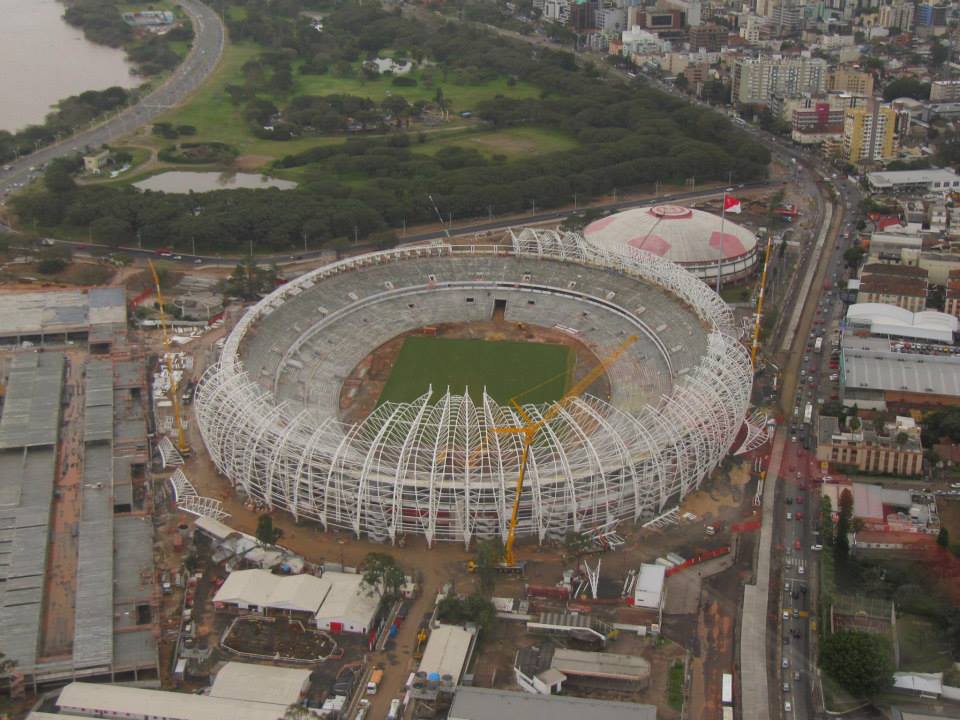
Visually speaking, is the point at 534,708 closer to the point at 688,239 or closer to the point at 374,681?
the point at 374,681

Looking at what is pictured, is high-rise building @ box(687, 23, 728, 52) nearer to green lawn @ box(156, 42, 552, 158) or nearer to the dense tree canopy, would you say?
green lawn @ box(156, 42, 552, 158)

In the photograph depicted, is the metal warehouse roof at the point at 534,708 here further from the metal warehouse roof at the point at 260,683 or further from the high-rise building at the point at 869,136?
the high-rise building at the point at 869,136

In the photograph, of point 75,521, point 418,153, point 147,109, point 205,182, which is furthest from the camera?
point 147,109

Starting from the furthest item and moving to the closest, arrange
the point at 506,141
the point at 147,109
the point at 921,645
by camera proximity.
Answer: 1. the point at 147,109
2. the point at 506,141
3. the point at 921,645

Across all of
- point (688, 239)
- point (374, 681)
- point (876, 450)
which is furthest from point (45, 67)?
point (374, 681)

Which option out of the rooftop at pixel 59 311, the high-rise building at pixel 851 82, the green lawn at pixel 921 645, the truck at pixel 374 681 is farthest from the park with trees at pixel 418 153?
the green lawn at pixel 921 645

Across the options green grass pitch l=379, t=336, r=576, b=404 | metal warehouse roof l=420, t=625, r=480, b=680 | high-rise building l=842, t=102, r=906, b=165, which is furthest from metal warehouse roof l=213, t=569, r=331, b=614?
high-rise building l=842, t=102, r=906, b=165

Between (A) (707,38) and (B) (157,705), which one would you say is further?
(A) (707,38)

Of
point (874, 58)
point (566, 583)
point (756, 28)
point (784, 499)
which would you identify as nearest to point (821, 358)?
point (784, 499)
